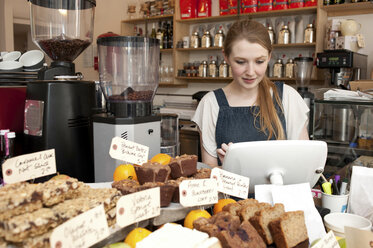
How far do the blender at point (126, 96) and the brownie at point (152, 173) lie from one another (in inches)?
12.9

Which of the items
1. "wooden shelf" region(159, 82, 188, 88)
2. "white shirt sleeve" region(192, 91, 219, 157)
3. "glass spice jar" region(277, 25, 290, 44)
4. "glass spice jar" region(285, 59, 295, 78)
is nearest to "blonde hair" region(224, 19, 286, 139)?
"white shirt sleeve" region(192, 91, 219, 157)

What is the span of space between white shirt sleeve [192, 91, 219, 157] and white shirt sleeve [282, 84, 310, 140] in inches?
15.2

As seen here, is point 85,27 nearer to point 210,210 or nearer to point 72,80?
point 72,80

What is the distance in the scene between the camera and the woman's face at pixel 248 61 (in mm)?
1719

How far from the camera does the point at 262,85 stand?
6.42ft

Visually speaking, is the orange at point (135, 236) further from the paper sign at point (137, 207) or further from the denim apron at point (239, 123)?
the denim apron at point (239, 123)

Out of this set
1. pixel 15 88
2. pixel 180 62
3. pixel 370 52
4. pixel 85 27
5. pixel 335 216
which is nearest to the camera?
pixel 335 216

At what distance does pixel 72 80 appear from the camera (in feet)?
4.97

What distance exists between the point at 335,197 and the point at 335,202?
0.02 metres

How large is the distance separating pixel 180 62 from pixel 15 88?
3.40 meters

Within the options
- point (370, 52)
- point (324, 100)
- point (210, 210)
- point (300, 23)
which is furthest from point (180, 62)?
point (210, 210)

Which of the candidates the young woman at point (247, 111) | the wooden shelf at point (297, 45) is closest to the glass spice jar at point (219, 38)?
the wooden shelf at point (297, 45)

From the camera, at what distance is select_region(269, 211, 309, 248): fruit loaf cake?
2.64ft

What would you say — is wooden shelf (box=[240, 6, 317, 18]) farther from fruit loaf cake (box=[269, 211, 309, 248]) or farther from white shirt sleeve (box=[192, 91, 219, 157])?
fruit loaf cake (box=[269, 211, 309, 248])
